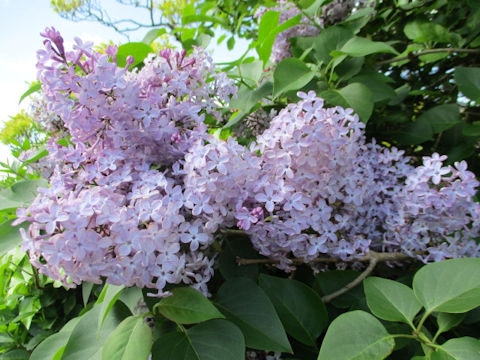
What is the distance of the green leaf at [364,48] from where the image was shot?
2.98 feet

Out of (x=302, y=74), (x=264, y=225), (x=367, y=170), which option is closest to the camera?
(x=264, y=225)

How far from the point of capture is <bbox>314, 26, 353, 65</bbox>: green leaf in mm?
1125

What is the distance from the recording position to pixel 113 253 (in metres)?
0.56

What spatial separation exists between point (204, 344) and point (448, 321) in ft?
1.34

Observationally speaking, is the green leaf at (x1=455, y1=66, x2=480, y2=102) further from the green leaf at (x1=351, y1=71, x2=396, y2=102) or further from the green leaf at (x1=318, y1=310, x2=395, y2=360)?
the green leaf at (x1=318, y1=310, x2=395, y2=360)

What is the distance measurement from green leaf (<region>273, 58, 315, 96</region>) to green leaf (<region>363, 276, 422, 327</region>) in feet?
1.72

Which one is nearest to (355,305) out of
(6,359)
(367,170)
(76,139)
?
(367,170)

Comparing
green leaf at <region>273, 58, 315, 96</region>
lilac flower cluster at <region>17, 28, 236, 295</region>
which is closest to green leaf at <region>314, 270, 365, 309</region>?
lilac flower cluster at <region>17, 28, 236, 295</region>

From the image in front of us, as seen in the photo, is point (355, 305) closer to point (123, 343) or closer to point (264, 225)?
point (264, 225)

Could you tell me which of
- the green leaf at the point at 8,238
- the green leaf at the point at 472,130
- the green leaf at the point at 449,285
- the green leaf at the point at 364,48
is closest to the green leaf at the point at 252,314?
the green leaf at the point at 449,285

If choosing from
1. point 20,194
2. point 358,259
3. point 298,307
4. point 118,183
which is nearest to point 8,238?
point 20,194

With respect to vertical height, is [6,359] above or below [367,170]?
below

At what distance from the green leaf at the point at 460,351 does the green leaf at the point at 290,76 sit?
65cm

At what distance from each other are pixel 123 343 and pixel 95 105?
1.35 feet
